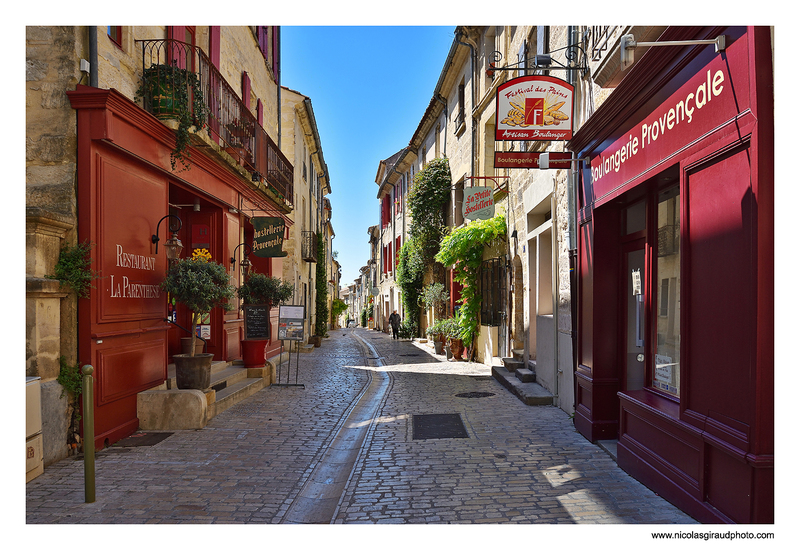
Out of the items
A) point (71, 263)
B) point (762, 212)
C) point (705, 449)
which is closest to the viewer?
point (762, 212)

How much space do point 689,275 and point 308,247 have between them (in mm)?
18687

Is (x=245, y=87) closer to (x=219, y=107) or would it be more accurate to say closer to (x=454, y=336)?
(x=219, y=107)

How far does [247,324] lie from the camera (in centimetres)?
941

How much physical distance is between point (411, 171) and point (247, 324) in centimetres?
1637

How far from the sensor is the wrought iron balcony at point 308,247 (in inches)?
814

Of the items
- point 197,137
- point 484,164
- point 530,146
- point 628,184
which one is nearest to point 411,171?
point 484,164

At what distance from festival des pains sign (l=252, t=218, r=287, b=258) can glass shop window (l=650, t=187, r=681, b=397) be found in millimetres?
6957

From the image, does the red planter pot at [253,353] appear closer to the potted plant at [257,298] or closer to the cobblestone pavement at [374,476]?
the potted plant at [257,298]

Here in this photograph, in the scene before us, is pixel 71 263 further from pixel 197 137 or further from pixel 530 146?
pixel 530 146

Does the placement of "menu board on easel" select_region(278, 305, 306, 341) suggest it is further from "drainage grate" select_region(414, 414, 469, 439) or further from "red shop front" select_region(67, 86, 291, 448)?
"drainage grate" select_region(414, 414, 469, 439)

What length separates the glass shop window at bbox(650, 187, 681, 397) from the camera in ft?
15.0

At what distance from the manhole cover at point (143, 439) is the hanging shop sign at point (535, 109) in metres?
5.33

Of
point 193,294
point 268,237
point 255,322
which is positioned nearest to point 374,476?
point 193,294

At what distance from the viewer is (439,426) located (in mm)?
6656
